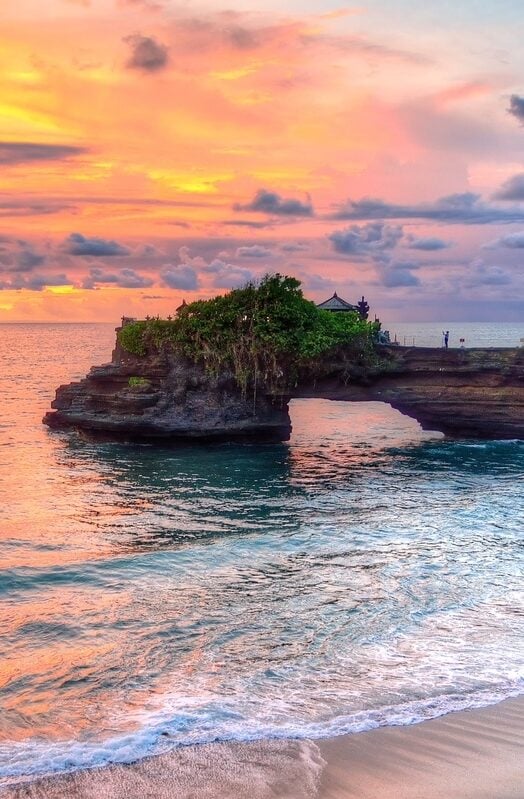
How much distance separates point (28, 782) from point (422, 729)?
3879mm

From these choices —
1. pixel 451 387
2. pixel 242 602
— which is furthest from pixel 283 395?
pixel 242 602

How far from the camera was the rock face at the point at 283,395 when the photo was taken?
2981cm

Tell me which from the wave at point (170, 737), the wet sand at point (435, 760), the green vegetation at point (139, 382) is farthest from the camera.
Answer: the green vegetation at point (139, 382)

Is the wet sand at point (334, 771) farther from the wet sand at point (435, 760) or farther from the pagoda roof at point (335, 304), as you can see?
the pagoda roof at point (335, 304)

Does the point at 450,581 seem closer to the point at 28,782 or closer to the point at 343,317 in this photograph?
the point at 28,782

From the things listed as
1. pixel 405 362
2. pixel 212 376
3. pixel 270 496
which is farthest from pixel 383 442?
pixel 270 496

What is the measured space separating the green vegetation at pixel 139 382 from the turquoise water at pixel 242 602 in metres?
4.96

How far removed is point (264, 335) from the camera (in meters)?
29.4

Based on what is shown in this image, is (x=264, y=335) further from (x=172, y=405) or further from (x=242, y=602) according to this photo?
(x=242, y=602)

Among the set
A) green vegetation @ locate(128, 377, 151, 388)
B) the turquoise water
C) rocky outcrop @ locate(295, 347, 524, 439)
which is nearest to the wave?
the turquoise water

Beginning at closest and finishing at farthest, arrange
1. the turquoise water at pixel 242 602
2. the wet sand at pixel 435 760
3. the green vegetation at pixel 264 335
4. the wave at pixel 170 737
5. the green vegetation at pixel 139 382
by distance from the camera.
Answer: the wet sand at pixel 435 760 → the wave at pixel 170 737 → the turquoise water at pixel 242 602 → the green vegetation at pixel 264 335 → the green vegetation at pixel 139 382

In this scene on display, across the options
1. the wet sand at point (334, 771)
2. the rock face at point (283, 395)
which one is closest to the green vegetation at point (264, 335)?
the rock face at point (283, 395)

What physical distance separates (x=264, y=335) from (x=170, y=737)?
74.4 ft

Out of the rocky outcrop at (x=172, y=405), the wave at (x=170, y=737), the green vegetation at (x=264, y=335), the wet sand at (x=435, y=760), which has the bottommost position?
the wave at (x=170, y=737)
